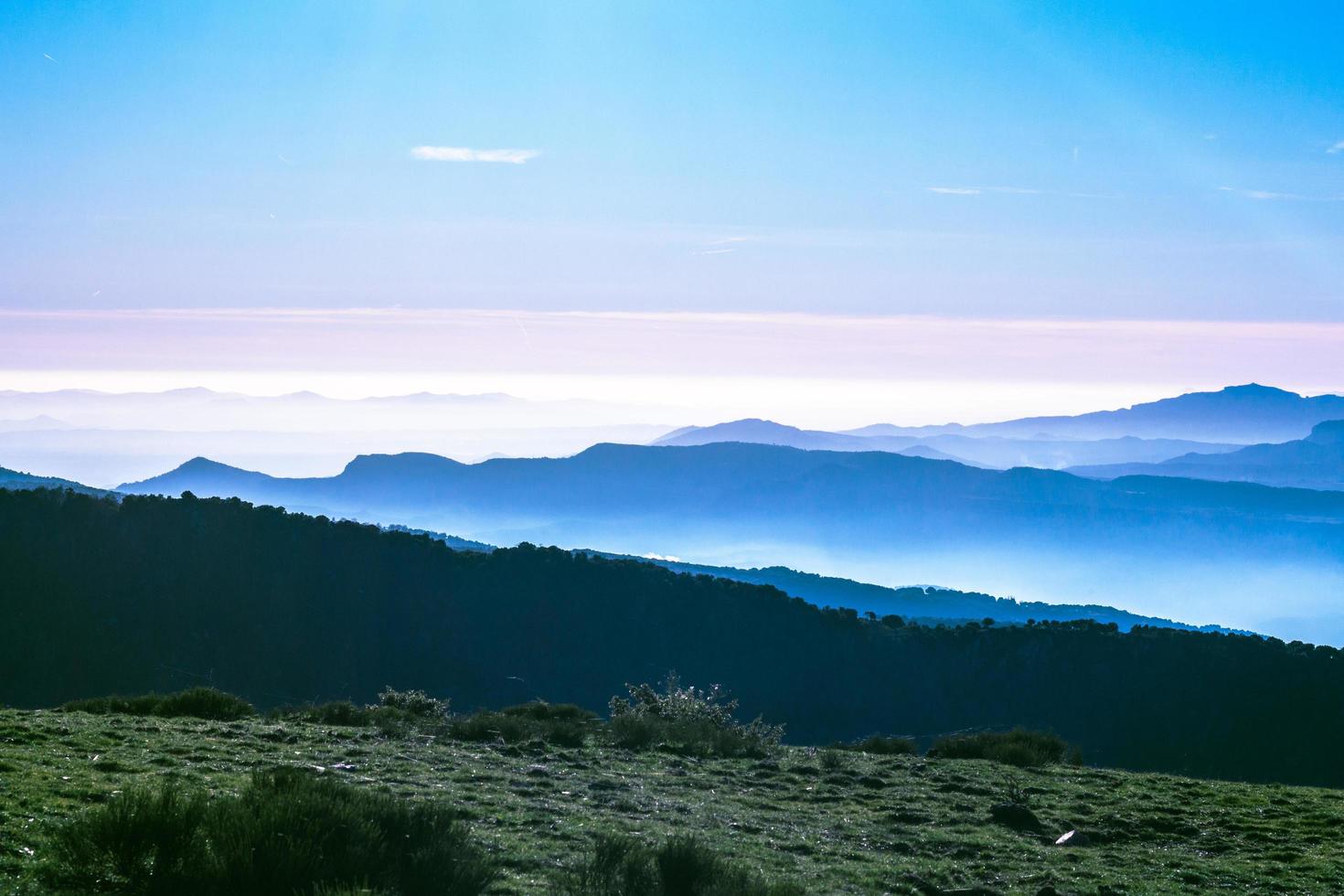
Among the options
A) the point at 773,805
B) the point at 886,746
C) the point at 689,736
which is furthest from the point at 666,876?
the point at 886,746

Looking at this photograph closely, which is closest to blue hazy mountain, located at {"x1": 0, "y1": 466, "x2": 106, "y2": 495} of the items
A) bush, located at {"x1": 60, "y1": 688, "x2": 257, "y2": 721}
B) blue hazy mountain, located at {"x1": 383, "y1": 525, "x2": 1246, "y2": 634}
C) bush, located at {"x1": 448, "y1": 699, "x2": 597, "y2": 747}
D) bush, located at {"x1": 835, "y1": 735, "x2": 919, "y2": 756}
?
blue hazy mountain, located at {"x1": 383, "y1": 525, "x2": 1246, "y2": 634}

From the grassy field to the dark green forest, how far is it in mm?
28751

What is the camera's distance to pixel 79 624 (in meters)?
47.0

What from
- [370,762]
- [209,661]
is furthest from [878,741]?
[209,661]

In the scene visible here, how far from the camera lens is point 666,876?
728 cm

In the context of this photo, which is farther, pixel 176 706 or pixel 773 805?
pixel 176 706

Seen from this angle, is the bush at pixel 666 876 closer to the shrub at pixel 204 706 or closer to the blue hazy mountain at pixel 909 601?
the shrub at pixel 204 706

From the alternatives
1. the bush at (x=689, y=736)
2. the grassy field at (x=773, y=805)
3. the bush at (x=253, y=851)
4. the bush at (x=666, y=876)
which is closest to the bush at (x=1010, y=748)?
the grassy field at (x=773, y=805)

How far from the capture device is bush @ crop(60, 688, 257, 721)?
59.2 ft

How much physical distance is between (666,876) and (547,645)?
5243 centimetres

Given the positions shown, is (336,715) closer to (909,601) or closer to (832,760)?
(832,760)

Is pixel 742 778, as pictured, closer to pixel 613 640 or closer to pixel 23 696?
pixel 23 696

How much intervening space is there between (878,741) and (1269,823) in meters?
10.0

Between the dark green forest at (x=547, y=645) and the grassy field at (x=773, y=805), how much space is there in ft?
94.3
